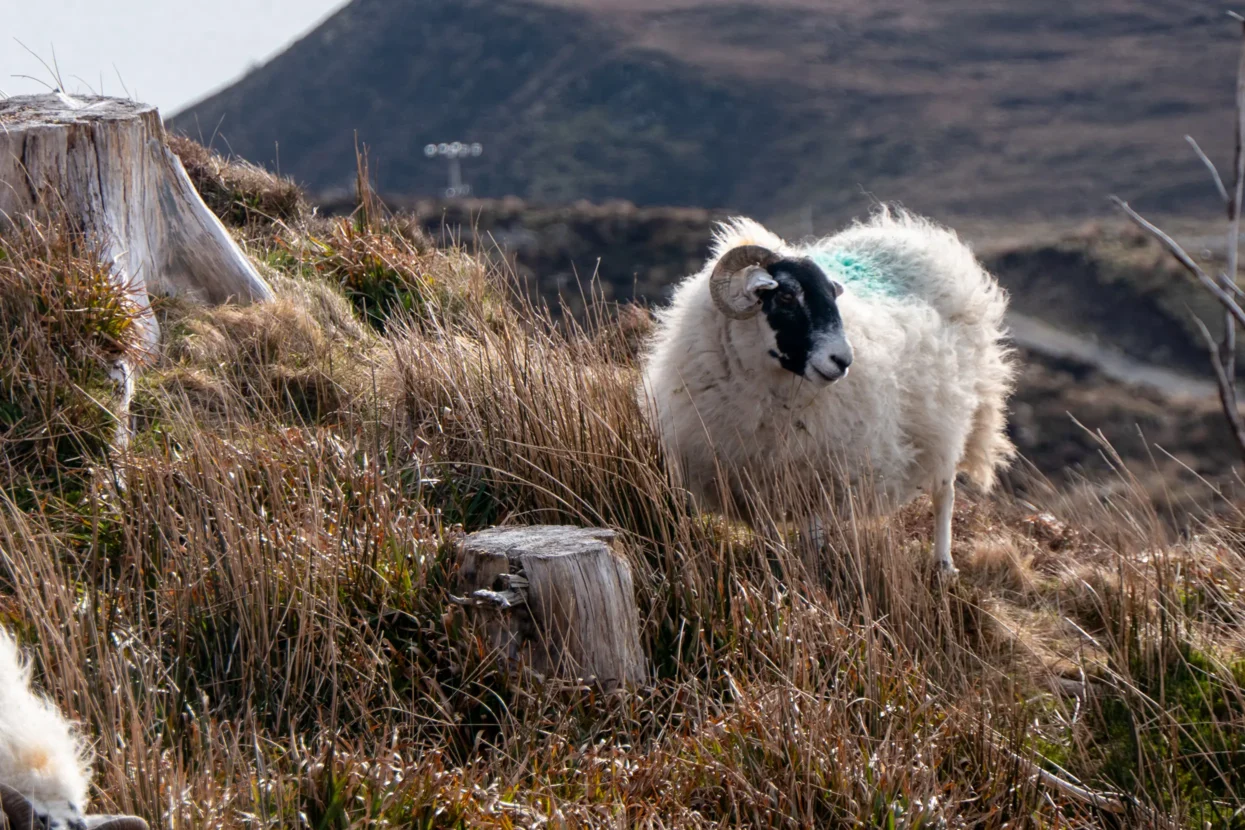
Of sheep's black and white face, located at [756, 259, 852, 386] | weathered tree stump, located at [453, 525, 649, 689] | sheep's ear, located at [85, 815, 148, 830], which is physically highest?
sheep's black and white face, located at [756, 259, 852, 386]

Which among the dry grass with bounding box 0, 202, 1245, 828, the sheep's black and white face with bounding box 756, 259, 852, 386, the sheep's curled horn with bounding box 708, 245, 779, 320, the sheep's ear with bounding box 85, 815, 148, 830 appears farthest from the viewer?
the sheep's curled horn with bounding box 708, 245, 779, 320

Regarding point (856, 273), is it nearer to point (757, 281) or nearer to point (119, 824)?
point (757, 281)

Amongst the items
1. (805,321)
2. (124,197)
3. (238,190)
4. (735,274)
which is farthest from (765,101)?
(805,321)

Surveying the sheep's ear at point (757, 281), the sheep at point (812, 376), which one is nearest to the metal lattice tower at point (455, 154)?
the sheep at point (812, 376)

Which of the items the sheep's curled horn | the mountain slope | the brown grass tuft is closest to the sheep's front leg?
the sheep's curled horn

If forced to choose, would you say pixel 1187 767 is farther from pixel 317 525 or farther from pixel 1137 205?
pixel 1137 205

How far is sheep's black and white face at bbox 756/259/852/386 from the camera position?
16.7ft

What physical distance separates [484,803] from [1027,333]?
39.7 metres

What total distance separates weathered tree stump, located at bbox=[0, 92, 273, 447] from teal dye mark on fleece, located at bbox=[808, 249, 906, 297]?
3.07 metres

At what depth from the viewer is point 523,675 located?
3732 millimetres

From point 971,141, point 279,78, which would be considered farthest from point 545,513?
point 279,78

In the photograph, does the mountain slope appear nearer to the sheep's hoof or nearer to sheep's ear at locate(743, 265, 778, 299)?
the sheep's hoof

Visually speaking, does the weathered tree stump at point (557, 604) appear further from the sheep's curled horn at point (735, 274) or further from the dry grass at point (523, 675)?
the sheep's curled horn at point (735, 274)

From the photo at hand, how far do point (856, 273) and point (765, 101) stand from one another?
10982 cm
